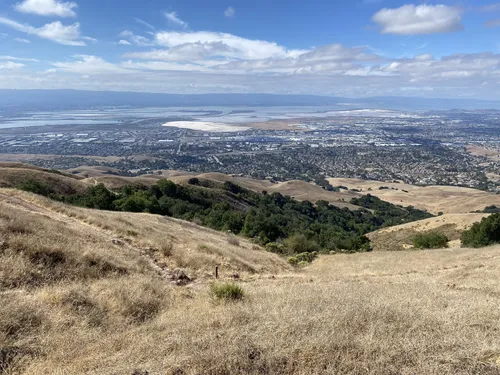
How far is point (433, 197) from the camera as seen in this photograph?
287ft

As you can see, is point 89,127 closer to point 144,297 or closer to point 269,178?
point 269,178

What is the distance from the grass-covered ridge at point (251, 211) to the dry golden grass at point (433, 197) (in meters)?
7.49

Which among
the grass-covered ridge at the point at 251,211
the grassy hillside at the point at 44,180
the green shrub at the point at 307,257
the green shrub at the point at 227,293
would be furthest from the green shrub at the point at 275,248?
the grassy hillside at the point at 44,180

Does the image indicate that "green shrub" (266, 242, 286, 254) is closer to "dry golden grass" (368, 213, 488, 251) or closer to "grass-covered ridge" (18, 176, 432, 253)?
"grass-covered ridge" (18, 176, 432, 253)

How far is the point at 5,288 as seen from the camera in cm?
627

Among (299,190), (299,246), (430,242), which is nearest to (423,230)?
(430,242)

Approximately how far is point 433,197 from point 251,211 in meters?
62.3

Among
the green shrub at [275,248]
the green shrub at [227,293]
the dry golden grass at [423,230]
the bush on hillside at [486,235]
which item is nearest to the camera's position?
the green shrub at [227,293]

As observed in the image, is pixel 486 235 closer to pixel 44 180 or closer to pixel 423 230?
pixel 423 230

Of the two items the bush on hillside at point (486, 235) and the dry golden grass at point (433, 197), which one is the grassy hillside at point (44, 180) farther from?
the dry golden grass at point (433, 197)

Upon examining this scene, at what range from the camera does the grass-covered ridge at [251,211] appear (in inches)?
1260

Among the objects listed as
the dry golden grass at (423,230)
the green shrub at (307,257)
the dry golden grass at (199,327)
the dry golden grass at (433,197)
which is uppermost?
the dry golden grass at (199,327)

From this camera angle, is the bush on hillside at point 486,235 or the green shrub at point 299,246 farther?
the green shrub at point 299,246

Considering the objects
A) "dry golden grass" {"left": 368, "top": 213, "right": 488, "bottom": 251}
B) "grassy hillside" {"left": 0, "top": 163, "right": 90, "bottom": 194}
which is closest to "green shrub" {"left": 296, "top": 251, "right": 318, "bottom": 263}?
"dry golden grass" {"left": 368, "top": 213, "right": 488, "bottom": 251}
